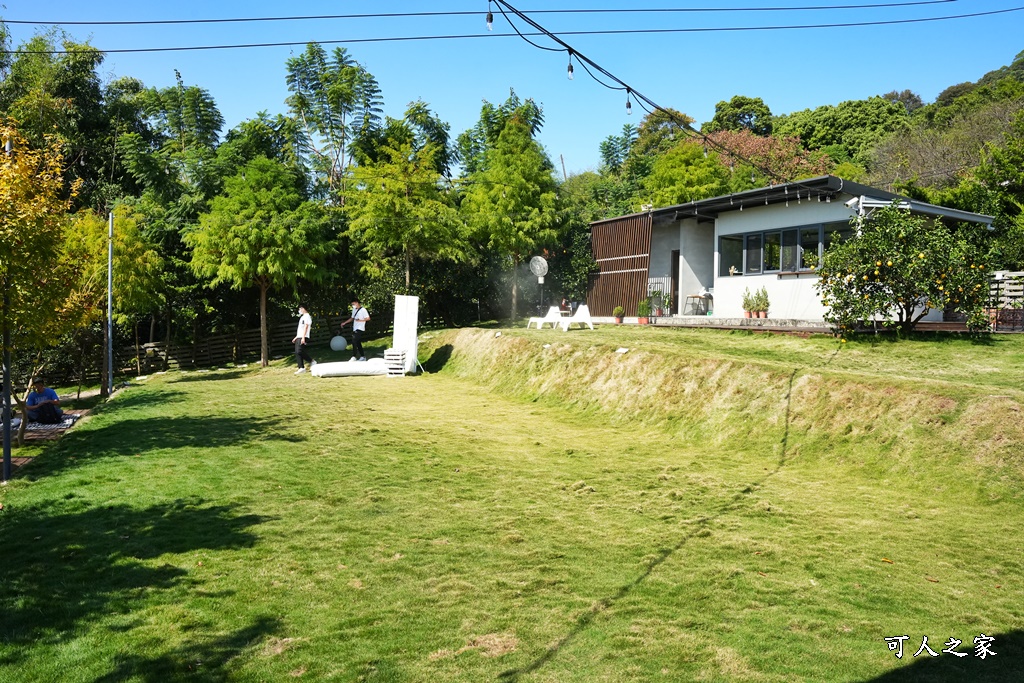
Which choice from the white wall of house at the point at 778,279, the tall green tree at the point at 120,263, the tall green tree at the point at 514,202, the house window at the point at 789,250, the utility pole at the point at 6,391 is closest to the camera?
the utility pole at the point at 6,391

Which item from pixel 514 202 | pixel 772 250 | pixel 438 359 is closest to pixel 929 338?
pixel 772 250

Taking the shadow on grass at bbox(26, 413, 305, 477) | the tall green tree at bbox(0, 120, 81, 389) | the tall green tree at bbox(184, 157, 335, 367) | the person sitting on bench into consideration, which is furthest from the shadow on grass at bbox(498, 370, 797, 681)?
the tall green tree at bbox(184, 157, 335, 367)

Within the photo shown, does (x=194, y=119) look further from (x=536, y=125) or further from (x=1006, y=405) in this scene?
(x=1006, y=405)

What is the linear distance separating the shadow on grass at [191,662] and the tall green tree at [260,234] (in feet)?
61.6

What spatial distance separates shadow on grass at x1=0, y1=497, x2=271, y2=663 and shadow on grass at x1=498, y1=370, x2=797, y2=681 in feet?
8.51

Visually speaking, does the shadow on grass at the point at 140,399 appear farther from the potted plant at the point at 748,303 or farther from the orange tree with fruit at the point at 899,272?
the potted plant at the point at 748,303

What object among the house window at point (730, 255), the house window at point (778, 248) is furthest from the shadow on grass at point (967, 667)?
the house window at point (730, 255)

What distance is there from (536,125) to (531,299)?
8.67m

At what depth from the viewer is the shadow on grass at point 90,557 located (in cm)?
471

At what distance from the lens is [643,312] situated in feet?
82.4

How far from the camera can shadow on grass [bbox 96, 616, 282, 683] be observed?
396 centimetres

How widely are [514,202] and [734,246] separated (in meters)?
9.35

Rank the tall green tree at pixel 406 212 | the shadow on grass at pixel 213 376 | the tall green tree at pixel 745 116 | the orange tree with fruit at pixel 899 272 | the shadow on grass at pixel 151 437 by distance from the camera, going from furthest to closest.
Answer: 1. the tall green tree at pixel 745 116
2. the tall green tree at pixel 406 212
3. the shadow on grass at pixel 213 376
4. the orange tree with fruit at pixel 899 272
5. the shadow on grass at pixel 151 437

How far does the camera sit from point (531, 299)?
101 feet
